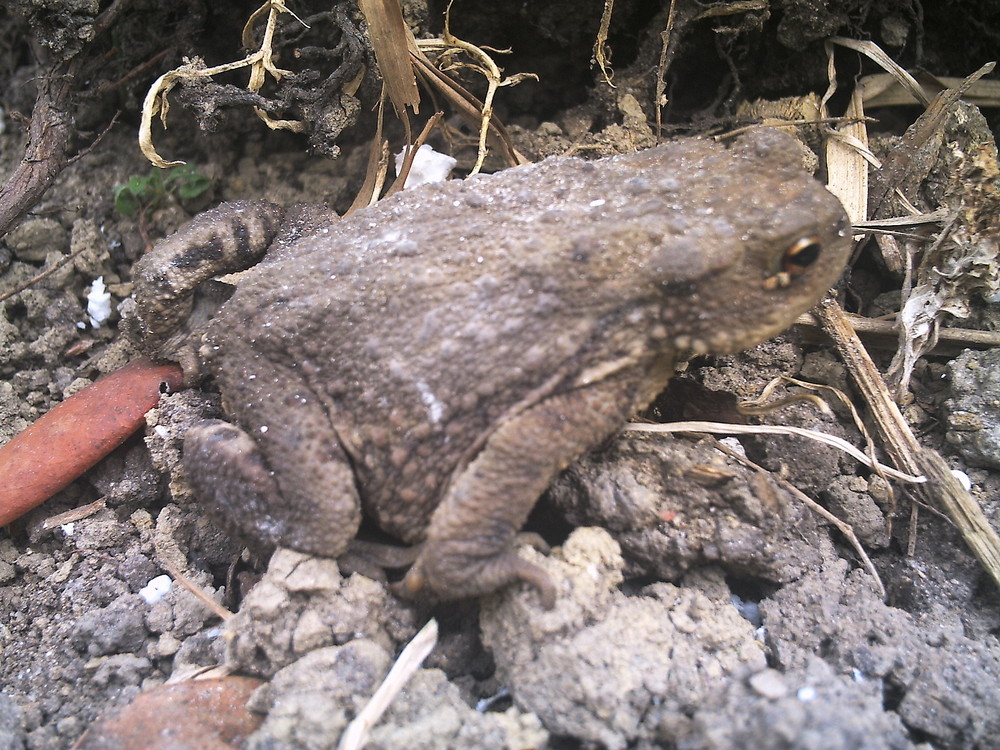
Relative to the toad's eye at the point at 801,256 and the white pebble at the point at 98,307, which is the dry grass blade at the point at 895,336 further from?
the white pebble at the point at 98,307

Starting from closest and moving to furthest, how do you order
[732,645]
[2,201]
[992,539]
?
1. [732,645]
2. [992,539]
3. [2,201]

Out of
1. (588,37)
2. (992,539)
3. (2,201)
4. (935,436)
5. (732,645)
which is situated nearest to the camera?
(732,645)

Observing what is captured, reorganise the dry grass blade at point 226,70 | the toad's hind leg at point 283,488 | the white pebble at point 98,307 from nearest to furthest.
→ the toad's hind leg at point 283,488, the dry grass blade at point 226,70, the white pebble at point 98,307

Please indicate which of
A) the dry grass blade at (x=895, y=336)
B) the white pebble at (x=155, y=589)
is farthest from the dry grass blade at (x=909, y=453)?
the white pebble at (x=155, y=589)

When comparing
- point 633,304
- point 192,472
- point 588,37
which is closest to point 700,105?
point 588,37

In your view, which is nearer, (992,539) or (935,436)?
(992,539)

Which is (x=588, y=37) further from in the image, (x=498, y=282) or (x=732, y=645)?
(x=732, y=645)

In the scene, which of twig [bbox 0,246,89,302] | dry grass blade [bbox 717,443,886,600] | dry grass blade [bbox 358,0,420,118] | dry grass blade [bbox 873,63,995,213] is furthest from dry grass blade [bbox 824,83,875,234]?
twig [bbox 0,246,89,302]
